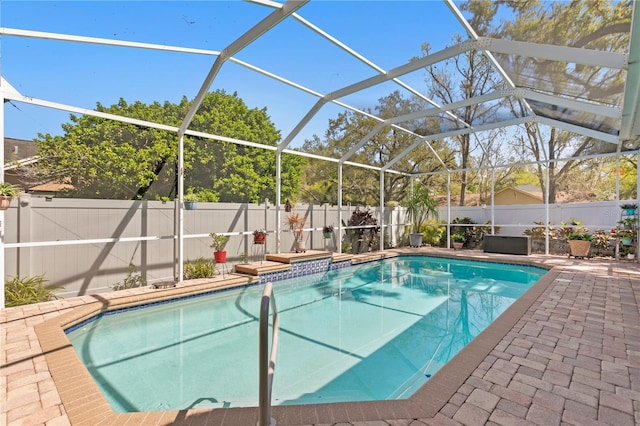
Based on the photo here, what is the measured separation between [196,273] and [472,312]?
17.7 ft

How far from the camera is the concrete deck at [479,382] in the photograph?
208 centimetres

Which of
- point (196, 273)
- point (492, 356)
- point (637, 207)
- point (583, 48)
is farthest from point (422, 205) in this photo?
point (492, 356)

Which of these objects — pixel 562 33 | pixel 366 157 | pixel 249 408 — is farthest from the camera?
pixel 366 157

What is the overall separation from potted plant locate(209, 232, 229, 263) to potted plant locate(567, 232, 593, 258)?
10304 millimetres

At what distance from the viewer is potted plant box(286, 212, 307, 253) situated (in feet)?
28.9

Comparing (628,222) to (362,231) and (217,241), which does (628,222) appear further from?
(217,241)

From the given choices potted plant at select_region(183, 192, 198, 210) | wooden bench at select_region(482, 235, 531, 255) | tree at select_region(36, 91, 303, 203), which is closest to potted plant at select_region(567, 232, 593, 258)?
wooden bench at select_region(482, 235, 531, 255)

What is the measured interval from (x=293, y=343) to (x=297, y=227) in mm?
5145

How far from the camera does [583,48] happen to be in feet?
14.7

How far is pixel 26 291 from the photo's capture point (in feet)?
15.6

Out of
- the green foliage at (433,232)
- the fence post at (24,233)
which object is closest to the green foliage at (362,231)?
the green foliage at (433,232)

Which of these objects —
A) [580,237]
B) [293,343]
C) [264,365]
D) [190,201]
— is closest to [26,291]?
[190,201]

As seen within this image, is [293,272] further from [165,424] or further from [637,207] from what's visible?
[637,207]

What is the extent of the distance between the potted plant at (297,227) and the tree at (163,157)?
123 inches
